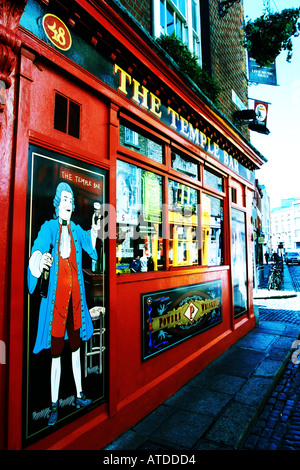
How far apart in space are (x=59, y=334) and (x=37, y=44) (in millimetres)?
2457

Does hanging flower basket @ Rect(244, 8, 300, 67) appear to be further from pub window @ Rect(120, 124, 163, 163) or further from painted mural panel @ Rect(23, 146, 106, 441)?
painted mural panel @ Rect(23, 146, 106, 441)

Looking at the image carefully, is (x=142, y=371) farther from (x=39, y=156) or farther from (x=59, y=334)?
(x=39, y=156)

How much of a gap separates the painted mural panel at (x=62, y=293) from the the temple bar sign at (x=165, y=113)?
1.21m

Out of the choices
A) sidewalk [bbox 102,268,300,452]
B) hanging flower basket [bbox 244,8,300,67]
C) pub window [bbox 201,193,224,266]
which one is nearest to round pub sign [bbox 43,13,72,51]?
pub window [bbox 201,193,224,266]

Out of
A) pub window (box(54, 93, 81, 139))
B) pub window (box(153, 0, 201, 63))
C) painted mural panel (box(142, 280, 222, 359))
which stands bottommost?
painted mural panel (box(142, 280, 222, 359))

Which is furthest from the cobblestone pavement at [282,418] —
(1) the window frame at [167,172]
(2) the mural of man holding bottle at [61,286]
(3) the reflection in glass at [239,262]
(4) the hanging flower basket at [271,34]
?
(4) the hanging flower basket at [271,34]

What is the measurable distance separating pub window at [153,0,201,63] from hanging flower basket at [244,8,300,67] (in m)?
1.37

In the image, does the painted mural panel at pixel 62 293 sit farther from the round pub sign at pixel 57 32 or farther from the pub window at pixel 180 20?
the pub window at pixel 180 20

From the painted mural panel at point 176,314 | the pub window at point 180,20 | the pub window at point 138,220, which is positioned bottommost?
the painted mural panel at point 176,314

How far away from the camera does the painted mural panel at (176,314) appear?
364 cm

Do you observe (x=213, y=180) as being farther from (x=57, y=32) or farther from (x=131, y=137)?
(x=57, y=32)

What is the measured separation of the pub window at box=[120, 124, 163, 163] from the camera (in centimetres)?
359

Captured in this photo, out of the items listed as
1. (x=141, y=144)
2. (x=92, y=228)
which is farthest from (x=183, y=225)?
(x=92, y=228)

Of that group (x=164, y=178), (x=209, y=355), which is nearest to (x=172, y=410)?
(x=209, y=355)
